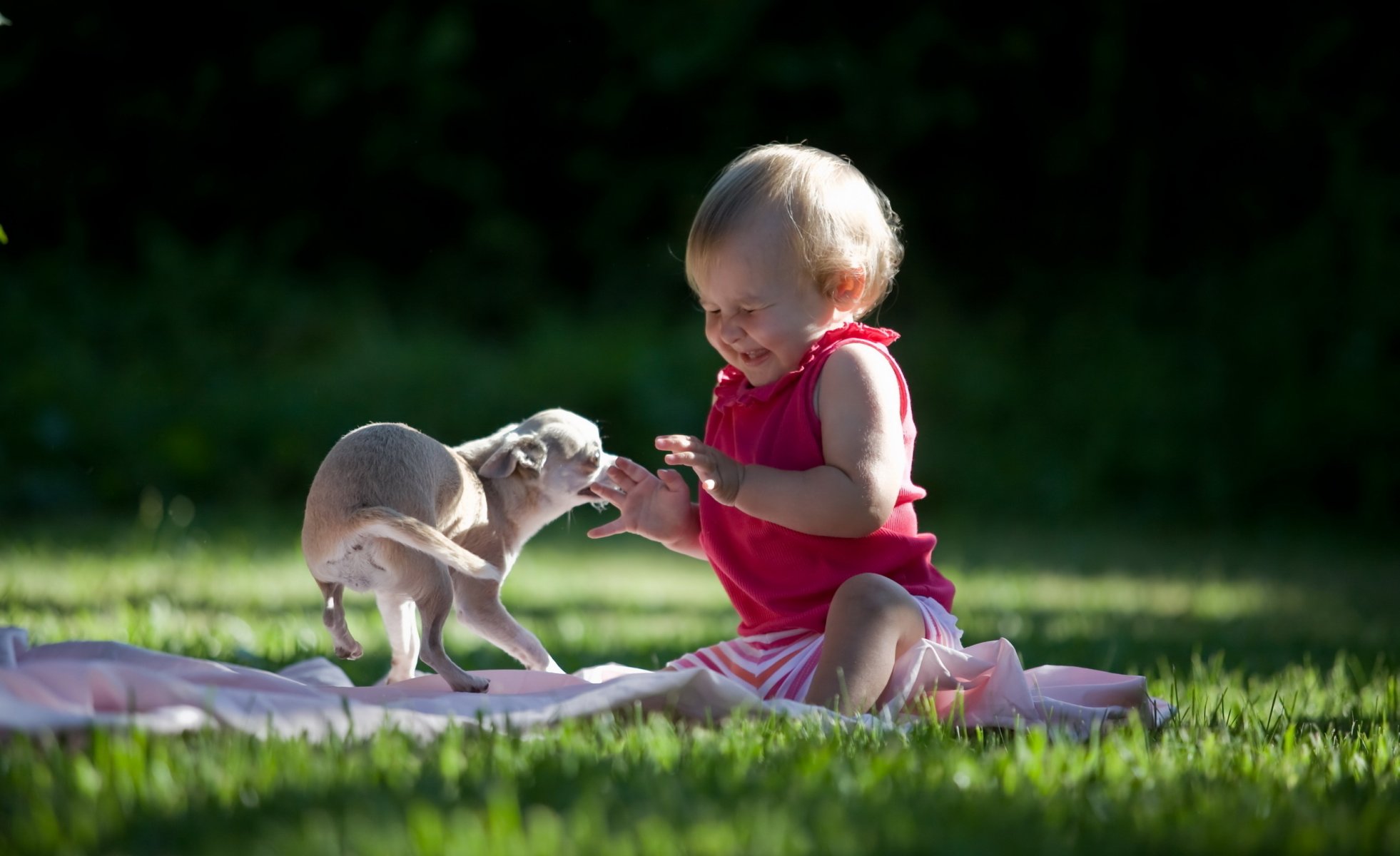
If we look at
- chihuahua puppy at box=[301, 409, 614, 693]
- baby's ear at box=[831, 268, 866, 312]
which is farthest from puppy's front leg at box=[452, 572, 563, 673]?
baby's ear at box=[831, 268, 866, 312]

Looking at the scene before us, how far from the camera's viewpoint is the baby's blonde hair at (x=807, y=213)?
3.10 metres

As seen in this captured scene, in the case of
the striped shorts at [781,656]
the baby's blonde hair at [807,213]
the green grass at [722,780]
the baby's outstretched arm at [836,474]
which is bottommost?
the green grass at [722,780]

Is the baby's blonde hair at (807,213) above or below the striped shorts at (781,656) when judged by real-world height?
above

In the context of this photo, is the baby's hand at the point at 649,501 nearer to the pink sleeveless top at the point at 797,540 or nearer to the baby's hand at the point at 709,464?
the pink sleeveless top at the point at 797,540

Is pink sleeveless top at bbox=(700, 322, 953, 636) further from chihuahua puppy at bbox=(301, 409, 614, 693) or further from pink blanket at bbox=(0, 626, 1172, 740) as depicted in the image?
chihuahua puppy at bbox=(301, 409, 614, 693)

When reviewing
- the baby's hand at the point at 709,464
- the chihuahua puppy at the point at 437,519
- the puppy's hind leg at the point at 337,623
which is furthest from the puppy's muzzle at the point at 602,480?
the puppy's hind leg at the point at 337,623

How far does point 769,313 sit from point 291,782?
1.59 metres

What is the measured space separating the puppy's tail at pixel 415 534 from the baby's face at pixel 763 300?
0.76 meters

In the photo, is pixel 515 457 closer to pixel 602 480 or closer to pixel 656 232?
pixel 602 480

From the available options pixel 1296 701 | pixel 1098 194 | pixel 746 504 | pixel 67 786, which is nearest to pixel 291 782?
pixel 67 786

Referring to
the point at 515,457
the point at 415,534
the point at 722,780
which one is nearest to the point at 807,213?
the point at 515,457

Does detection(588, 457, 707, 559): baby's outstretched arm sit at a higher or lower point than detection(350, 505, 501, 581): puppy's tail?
higher

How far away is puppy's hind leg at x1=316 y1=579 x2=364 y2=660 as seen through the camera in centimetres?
297

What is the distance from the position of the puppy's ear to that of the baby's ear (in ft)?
2.50
